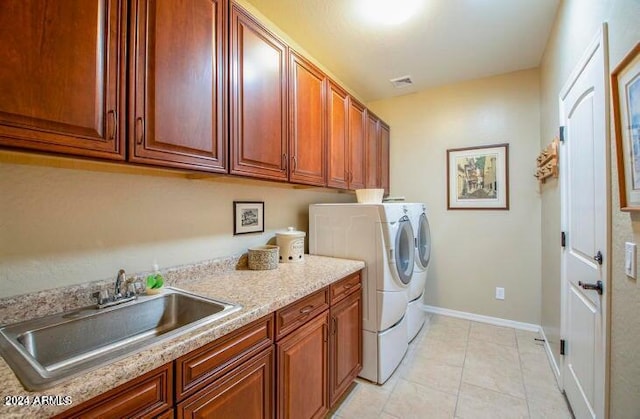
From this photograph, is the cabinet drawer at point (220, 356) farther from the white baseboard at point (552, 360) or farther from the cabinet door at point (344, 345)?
the white baseboard at point (552, 360)

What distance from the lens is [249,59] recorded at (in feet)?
4.98

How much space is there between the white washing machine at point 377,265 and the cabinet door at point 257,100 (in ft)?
2.15

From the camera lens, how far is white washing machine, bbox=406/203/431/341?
8.28 ft

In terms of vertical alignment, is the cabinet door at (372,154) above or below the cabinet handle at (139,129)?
above

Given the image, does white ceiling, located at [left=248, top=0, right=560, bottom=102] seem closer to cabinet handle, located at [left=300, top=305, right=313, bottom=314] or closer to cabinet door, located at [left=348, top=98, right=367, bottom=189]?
cabinet door, located at [left=348, top=98, right=367, bottom=189]

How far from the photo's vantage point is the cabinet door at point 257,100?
4.72 feet

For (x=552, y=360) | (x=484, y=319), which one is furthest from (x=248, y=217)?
(x=484, y=319)

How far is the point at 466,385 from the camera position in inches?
79.0

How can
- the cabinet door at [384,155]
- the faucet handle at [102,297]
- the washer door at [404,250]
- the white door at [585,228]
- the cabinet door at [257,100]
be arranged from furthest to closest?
1. the cabinet door at [384,155]
2. the washer door at [404,250]
3. the cabinet door at [257,100]
4. the white door at [585,228]
5. the faucet handle at [102,297]

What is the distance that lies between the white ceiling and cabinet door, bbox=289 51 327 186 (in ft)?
1.36

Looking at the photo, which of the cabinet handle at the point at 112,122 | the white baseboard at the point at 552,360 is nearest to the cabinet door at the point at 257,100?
the cabinet handle at the point at 112,122

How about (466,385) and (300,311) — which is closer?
(300,311)

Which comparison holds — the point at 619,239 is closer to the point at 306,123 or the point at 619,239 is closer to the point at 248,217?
the point at 306,123

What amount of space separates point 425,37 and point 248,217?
6.54 ft
